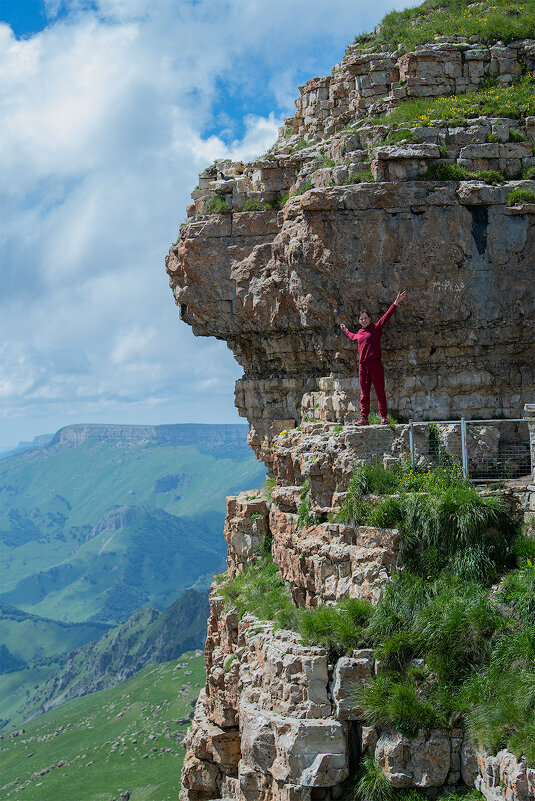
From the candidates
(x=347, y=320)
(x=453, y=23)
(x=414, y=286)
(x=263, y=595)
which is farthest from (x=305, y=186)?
(x=263, y=595)

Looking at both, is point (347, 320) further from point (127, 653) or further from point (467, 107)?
point (127, 653)

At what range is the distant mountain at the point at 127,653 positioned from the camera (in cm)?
12250

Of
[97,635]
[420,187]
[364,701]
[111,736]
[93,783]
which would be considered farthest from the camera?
[97,635]

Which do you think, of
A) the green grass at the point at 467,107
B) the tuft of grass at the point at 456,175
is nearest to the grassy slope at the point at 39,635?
the green grass at the point at 467,107

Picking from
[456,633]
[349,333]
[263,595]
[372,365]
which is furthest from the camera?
[349,333]

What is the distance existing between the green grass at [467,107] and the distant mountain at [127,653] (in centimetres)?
10713

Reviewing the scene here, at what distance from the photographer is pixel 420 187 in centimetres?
1870

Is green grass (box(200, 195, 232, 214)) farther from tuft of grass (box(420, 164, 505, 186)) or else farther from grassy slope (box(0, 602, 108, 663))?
grassy slope (box(0, 602, 108, 663))

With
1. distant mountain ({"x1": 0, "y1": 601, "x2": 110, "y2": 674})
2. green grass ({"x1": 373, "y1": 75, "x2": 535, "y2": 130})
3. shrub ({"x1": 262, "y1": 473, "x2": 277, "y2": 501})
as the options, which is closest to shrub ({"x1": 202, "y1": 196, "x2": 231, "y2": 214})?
green grass ({"x1": 373, "y1": 75, "x2": 535, "y2": 130})

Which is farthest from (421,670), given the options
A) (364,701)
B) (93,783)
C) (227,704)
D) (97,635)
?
(97,635)

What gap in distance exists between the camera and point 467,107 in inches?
800

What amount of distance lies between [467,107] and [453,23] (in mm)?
3974

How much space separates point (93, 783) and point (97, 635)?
471 feet

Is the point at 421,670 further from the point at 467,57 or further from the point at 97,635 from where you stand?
the point at 97,635
